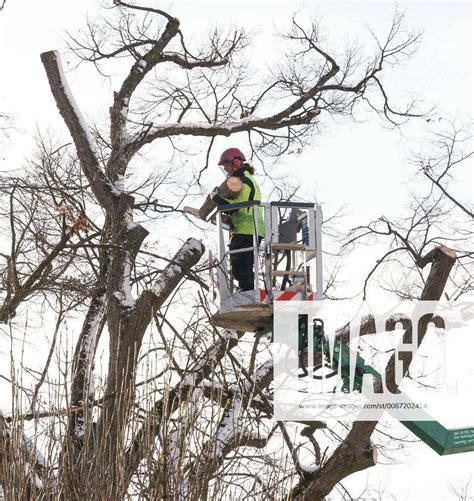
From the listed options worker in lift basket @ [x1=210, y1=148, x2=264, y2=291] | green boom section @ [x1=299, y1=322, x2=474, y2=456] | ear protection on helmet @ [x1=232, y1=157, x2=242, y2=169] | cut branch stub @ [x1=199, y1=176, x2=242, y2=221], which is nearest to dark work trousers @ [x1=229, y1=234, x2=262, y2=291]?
worker in lift basket @ [x1=210, y1=148, x2=264, y2=291]

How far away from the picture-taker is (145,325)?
1109cm

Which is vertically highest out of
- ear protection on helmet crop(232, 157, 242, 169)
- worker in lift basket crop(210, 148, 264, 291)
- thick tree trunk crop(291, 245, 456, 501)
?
ear protection on helmet crop(232, 157, 242, 169)

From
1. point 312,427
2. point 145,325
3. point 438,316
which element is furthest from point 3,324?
point 438,316

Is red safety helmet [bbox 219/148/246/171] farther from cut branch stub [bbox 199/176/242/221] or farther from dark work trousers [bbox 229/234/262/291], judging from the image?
dark work trousers [bbox 229/234/262/291]

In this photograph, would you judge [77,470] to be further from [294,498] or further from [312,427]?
[312,427]

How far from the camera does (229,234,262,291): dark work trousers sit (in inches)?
394

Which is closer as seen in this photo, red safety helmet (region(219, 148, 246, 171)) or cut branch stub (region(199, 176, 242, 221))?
cut branch stub (region(199, 176, 242, 221))

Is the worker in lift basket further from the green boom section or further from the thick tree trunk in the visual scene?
the thick tree trunk

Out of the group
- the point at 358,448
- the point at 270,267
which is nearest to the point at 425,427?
the point at 358,448

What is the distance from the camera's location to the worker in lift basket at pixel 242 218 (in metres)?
10.0

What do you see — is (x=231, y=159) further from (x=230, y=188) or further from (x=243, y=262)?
(x=243, y=262)

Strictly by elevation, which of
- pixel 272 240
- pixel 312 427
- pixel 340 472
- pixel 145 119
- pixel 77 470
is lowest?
pixel 77 470

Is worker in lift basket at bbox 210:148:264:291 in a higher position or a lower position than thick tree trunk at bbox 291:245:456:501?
higher

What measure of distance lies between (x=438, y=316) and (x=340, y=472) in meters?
2.99
